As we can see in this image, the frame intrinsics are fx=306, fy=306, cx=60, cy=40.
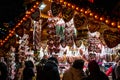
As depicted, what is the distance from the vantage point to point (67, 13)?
423 inches

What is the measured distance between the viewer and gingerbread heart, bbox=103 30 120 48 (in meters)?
8.91

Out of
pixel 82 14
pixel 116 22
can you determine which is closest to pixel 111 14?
pixel 116 22

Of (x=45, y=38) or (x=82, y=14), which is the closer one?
(x=82, y=14)

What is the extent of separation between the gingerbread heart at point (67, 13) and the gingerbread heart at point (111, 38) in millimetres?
1859

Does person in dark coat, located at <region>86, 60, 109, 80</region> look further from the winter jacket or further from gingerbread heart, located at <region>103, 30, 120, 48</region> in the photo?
gingerbread heart, located at <region>103, 30, 120, 48</region>

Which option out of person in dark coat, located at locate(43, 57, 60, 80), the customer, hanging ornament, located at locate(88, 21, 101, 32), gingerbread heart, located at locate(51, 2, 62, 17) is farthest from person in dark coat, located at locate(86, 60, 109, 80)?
gingerbread heart, located at locate(51, 2, 62, 17)

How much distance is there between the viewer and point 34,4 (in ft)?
40.6

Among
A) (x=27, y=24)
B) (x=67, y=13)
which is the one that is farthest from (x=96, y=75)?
(x=27, y=24)

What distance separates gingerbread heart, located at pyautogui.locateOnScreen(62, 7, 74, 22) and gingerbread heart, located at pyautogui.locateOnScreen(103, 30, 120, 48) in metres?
1.86

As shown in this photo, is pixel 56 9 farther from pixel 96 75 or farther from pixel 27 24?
pixel 96 75

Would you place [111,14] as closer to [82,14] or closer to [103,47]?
[82,14]

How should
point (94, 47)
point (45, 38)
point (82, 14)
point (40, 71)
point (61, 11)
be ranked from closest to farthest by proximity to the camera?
1. point (40, 71)
2. point (82, 14)
3. point (61, 11)
4. point (94, 47)
5. point (45, 38)

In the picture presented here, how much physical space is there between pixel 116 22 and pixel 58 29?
4599mm

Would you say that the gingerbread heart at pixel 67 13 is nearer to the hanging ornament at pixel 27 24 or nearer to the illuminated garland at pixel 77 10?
the illuminated garland at pixel 77 10
